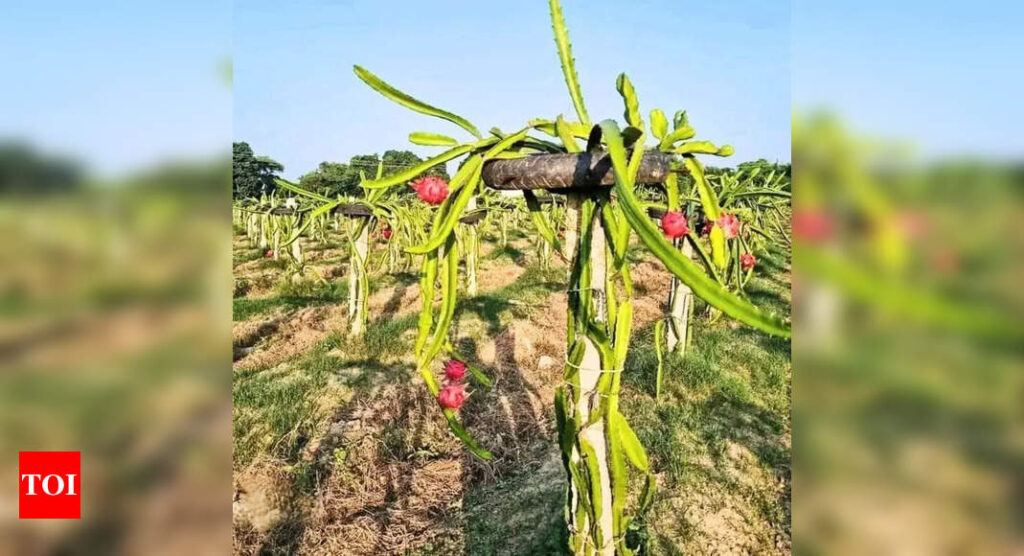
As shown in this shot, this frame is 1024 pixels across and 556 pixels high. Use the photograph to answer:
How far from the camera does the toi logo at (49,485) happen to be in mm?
349

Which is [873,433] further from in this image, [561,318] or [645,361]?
[561,318]

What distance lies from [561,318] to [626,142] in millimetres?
4339

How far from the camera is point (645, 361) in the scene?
3.85 m

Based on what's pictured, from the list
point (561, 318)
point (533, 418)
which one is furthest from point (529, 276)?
point (533, 418)

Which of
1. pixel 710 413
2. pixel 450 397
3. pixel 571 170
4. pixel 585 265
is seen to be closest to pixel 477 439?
pixel 710 413

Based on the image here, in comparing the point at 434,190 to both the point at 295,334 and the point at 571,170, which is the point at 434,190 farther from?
the point at 295,334

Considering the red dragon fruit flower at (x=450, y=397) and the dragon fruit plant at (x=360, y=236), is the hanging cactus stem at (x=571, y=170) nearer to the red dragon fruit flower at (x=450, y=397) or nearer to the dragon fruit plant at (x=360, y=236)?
the red dragon fruit flower at (x=450, y=397)

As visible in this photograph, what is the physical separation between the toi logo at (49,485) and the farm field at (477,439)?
5.09 feet

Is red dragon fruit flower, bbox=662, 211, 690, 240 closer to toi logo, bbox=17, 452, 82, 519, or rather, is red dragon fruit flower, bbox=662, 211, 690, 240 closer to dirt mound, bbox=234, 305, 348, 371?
toi logo, bbox=17, 452, 82, 519

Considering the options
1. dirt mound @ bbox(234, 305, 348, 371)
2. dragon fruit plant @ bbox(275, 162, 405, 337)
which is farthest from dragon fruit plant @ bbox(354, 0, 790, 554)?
dirt mound @ bbox(234, 305, 348, 371)

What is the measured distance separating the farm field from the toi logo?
155cm

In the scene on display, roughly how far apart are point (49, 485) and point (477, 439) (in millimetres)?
2611

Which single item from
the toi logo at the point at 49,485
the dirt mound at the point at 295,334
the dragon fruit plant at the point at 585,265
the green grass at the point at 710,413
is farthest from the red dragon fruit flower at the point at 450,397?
the dirt mound at the point at 295,334

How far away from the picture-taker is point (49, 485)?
0.35 metres
